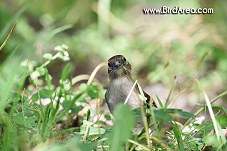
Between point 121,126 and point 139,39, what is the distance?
3671 millimetres

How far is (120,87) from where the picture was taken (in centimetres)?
305

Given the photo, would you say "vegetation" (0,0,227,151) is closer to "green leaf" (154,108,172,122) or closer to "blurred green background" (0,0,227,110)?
"blurred green background" (0,0,227,110)

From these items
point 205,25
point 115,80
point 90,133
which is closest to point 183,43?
point 205,25

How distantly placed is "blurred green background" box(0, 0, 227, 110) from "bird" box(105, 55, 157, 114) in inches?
62.7

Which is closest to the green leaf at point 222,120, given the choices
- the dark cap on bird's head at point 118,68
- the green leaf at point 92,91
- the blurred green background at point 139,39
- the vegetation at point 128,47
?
the dark cap on bird's head at point 118,68

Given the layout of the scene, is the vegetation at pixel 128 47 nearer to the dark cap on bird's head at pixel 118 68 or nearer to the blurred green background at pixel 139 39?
the blurred green background at pixel 139 39

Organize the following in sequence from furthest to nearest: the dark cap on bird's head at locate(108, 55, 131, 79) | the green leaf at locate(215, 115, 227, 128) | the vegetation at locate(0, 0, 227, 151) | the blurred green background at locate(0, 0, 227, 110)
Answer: the blurred green background at locate(0, 0, 227, 110), the vegetation at locate(0, 0, 227, 151), the dark cap on bird's head at locate(108, 55, 131, 79), the green leaf at locate(215, 115, 227, 128)

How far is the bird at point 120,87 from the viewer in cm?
298

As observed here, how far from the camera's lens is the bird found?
9.78 feet

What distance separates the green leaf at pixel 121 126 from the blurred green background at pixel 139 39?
245cm

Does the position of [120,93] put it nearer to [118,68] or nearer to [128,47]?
[118,68]

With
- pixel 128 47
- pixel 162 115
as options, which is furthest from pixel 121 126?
pixel 128 47

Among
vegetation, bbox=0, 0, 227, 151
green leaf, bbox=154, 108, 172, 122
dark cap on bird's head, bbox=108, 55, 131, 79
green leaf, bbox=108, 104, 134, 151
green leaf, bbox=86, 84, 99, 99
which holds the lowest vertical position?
green leaf, bbox=108, 104, 134, 151

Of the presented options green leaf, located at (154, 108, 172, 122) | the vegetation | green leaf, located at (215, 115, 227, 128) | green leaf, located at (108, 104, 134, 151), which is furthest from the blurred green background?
green leaf, located at (108, 104, 134, 151)
